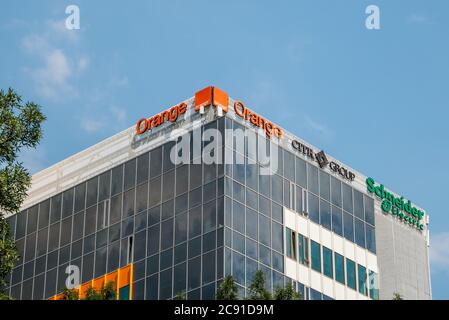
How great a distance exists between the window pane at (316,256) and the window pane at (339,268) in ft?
6.69

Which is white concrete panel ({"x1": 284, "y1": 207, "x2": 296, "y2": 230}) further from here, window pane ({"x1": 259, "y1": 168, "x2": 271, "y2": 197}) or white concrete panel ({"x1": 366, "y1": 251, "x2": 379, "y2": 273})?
white concrete panel ({"x1": 366, "y1": 251, "x2": 379, "y2": 273})

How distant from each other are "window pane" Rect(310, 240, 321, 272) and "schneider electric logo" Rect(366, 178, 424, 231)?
31.4 ft

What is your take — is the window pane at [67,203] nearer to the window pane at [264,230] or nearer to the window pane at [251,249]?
the window pane at [264,230]

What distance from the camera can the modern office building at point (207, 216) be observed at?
252 ft

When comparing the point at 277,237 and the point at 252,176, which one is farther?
the point at 277,237

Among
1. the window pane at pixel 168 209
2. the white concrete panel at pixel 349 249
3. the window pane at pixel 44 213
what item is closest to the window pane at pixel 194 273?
the window pane at pixel 168 209

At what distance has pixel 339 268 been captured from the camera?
85.4m

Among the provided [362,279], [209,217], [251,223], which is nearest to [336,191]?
[362,279]

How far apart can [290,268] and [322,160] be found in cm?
997

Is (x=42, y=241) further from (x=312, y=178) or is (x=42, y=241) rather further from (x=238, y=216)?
(x=312, y=178)

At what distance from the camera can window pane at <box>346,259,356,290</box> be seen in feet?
282

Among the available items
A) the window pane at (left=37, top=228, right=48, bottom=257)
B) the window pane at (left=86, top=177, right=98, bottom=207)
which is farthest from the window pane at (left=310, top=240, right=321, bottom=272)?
the window pane at (left=37, top=228, right=48, bottom=257)

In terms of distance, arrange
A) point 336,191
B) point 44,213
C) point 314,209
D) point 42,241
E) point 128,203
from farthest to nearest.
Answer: point 44,213, point 42,241, point 336,191, point 314,209, point 128,203
